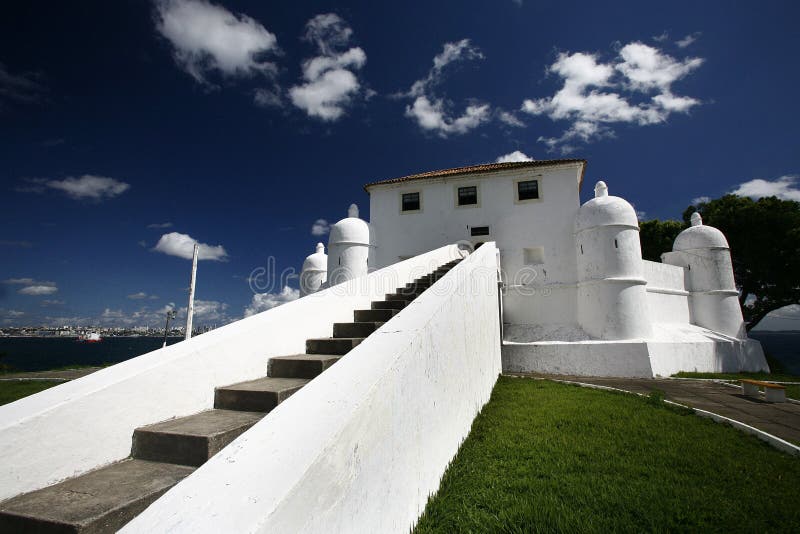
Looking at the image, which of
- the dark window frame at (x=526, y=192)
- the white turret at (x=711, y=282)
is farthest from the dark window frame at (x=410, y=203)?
the white turret at (x=711, y=282)

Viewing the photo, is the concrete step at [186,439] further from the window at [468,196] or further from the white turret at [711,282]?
the white turret at [711,282]

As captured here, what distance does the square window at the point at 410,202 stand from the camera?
16.4 meters

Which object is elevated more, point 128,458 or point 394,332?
point 394,332

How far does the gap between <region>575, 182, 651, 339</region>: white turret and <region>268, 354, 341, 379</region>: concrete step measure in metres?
12.2

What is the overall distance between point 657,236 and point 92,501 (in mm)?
32494

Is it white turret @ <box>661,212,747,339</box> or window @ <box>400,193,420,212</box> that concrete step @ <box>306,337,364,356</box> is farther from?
white turret @ <box>661,212,747,339</box>

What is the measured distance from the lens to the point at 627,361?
12211 millimetres

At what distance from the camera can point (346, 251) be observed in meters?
14.6

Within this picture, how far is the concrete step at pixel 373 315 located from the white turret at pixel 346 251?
361 inches

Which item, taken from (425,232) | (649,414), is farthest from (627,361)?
(425,232)

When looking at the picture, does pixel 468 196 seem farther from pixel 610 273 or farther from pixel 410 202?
pixel 610 273

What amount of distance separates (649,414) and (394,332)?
529 centimetres

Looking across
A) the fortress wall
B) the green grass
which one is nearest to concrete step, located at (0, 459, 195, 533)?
the green grass

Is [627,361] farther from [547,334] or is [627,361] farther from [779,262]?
[779,262]
